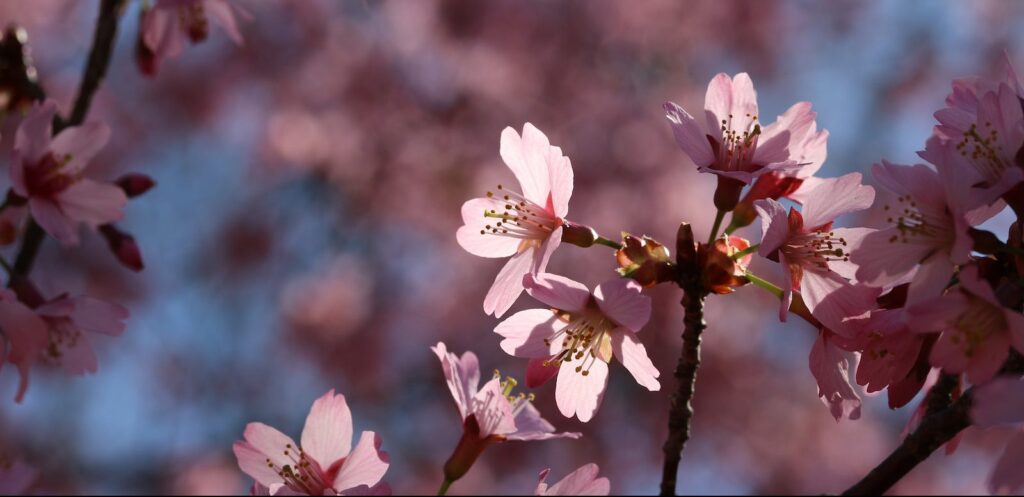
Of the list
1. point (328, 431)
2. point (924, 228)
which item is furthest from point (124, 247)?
point (924, 228)

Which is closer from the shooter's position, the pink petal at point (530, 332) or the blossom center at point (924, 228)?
the blossom center at point (924, 228)

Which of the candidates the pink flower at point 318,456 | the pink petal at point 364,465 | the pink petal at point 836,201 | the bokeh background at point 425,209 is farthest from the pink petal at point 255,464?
the bokeh background at point 425,209

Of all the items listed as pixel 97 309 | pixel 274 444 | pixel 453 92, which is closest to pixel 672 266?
pixel 274 444

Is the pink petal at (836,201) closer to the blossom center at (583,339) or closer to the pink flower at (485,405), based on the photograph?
the blossom center at (583,339)

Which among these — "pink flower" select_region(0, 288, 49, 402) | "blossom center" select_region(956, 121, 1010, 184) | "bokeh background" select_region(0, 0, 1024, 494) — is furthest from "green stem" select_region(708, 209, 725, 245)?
"bokeh background" select_region(0, 0, 1024, 494)

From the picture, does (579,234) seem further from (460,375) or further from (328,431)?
(328,431)

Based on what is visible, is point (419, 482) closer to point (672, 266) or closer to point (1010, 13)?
point (672, 266)

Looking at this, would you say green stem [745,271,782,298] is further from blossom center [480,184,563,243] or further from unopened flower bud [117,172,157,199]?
unopened flower bud [117,172,157,199]

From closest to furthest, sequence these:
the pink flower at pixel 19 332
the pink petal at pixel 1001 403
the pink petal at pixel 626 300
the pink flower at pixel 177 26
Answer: the pink petal at pixel 1001 403 < the pink petal at pixel 626 300 < the pink flower at pixel 19 332 < the pink flower at pixel 177 26
